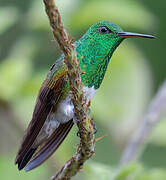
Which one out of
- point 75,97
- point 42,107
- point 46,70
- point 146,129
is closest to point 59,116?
point 42,107

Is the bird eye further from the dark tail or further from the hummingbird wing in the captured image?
the dark tail

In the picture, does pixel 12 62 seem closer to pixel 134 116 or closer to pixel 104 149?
pixel 134 116

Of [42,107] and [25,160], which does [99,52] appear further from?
[25,160]

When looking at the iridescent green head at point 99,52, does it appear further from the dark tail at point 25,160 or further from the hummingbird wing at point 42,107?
the dark tail at point 25,160

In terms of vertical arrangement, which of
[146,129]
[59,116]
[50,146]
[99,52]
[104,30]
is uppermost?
[104,30]

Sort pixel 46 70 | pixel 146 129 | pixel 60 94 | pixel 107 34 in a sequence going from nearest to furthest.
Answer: pixel 60 94 → pixel 107 34 → pixel 146 129 → pixel 46 70

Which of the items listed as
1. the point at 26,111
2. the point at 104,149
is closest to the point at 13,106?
the point at 26,111

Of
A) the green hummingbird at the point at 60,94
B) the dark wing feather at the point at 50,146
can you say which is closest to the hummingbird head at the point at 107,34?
the green hummingbird at the point at 60,94
